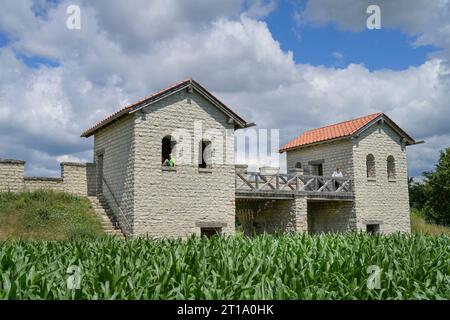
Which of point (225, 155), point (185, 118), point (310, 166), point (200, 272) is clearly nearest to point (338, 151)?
point (310, 166)

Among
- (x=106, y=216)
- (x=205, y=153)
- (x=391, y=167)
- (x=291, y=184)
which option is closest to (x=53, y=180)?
(x=106, y=216)

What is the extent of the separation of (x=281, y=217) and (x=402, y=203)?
23.5 ft

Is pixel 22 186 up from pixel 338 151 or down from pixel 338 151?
down

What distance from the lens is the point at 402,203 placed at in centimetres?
2462

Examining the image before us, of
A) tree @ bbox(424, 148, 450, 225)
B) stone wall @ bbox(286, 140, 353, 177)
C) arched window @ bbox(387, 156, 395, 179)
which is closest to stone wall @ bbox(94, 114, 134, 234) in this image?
stone wall @ bbox(286, 140, 353, 177)

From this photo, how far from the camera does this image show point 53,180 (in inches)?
746

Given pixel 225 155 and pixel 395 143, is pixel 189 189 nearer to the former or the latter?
pixel 225 155

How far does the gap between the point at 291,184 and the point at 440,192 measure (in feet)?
68.6

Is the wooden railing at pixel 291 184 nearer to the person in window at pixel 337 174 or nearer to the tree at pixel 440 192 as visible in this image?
the person in window at pixel 337 174

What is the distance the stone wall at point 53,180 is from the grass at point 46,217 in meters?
0.42

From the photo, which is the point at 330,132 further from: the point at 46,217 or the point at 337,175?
the point at 46,217

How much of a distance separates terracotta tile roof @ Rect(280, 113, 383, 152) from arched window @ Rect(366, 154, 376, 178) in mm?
1775

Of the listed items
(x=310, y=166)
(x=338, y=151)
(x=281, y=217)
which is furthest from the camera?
(x=310, y=166)
